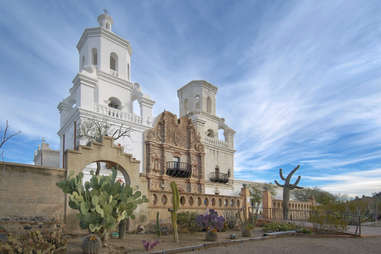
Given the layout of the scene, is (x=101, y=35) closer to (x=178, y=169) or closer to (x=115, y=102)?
(x=115, y=102)

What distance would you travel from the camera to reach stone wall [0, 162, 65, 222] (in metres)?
8.86

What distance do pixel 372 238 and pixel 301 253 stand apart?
6630 mm

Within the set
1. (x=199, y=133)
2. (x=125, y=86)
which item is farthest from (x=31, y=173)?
(x=199, y=133)

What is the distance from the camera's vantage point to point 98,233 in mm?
8438

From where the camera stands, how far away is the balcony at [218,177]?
27.8 metres

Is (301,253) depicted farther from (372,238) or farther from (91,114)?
(91,114)

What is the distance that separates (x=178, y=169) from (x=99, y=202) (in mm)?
15875

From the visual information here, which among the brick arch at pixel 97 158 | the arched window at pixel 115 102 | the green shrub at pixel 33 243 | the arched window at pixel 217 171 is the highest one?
the arched window at pixel 115 102

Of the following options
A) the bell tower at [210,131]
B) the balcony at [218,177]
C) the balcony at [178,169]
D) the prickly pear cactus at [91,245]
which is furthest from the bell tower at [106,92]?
the prickly pear cactus at [91,245]

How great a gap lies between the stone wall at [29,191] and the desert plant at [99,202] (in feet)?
5.74

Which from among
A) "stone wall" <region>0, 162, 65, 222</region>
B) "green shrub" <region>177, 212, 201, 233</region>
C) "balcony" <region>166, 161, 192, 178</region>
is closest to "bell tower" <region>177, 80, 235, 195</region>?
"balcony" <region>166, 161, 192, 178</region>

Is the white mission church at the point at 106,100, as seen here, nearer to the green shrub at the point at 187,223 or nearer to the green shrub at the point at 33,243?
the green shrub at the point at 187,223

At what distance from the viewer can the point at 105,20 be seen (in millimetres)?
23984

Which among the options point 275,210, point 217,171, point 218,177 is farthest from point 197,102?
point 275,210
